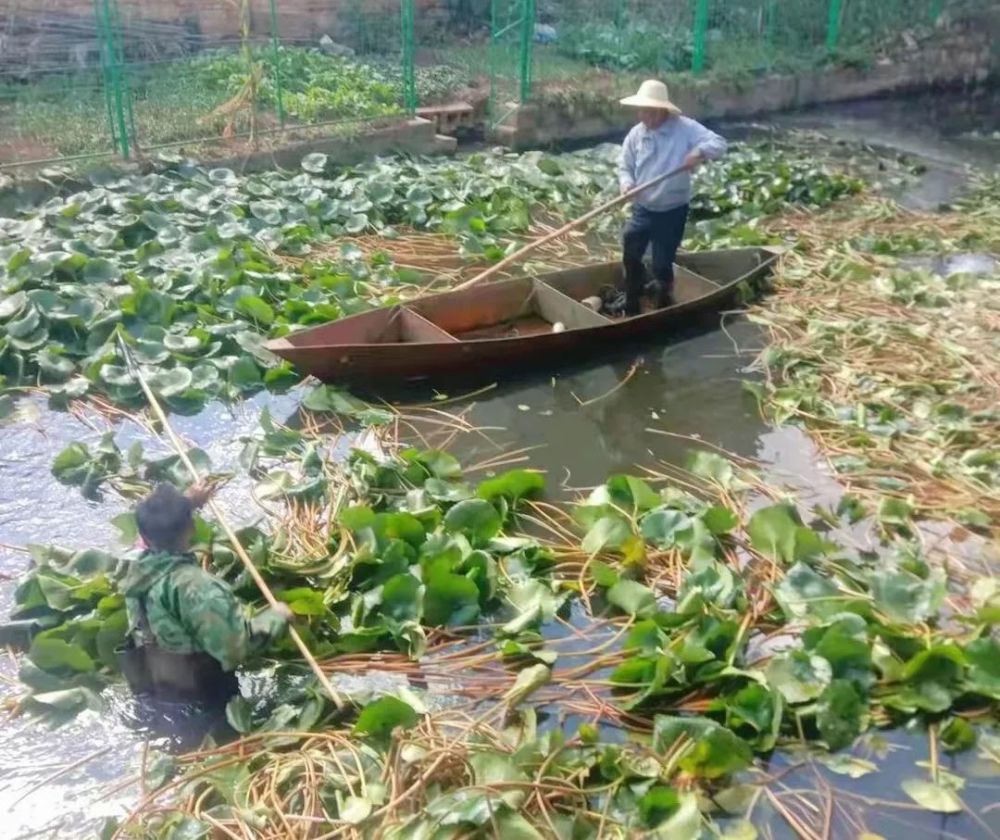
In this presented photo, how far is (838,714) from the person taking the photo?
3.85 m

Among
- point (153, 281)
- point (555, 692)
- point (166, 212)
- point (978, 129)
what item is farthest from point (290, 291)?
point (978, 129)

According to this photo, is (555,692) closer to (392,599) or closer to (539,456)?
(392,599)

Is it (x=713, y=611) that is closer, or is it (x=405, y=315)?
(x=713, y=611)

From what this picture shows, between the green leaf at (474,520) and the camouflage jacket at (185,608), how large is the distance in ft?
4.27

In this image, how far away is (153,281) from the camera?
730 centimetres

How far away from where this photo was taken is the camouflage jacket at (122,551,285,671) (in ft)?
11.6

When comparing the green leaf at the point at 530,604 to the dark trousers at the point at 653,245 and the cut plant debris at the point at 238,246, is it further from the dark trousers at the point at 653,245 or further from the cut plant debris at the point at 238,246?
the dark trousers at the point at 653,245

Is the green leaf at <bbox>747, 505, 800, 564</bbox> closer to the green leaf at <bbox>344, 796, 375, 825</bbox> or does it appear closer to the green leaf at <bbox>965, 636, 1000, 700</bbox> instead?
the green leaf at <bbox>965, 636, 1000, 700</bbox>

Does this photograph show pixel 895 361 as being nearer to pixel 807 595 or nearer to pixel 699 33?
pixel 807 595

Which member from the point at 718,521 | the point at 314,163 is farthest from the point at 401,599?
the point at 314,163

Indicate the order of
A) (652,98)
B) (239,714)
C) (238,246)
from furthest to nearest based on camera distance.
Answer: (238,246) < (652,98) < (239,714)

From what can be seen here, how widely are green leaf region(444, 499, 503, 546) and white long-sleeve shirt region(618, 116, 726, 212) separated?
10.4ft

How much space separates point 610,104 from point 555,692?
10824 millimetres

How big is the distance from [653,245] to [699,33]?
28.8ft
